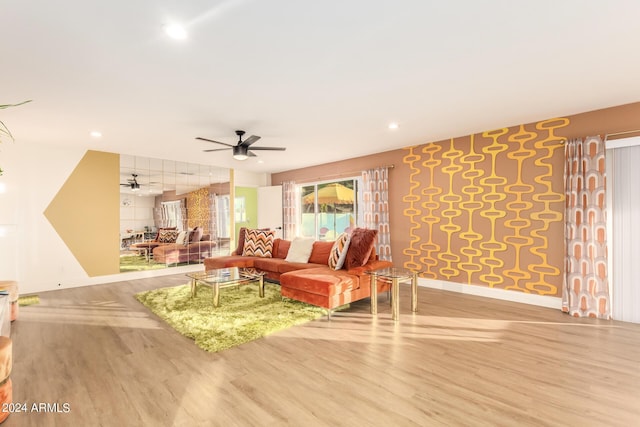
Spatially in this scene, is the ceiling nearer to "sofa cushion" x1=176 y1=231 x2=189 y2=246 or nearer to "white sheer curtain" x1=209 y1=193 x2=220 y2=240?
"sofa cushion" x1=176 y1=231 x2=189 y2=246

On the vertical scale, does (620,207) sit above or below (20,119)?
below

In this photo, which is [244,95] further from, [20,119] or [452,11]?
[20,119]

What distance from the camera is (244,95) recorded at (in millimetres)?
3195

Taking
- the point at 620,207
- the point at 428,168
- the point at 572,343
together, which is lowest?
the point at 572,343

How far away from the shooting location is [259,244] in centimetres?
576

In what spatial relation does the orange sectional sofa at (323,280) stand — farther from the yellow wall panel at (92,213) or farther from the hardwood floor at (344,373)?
the yellow wall panel at (92,213)

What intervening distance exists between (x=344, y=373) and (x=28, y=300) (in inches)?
199

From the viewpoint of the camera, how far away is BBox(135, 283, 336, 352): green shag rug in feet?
10.00

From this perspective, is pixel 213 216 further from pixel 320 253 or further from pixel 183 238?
pixel 320 253

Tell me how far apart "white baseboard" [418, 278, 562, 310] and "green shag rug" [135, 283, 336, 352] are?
7.79 ft

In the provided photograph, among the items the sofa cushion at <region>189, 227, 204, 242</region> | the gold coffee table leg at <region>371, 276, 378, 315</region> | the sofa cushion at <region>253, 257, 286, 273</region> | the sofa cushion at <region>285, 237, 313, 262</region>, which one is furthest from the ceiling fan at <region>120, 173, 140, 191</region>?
the gold coffee table leg at <region>371, 276, 378, 315</region>

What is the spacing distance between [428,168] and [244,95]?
139 inches

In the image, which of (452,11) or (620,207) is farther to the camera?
(620,207)

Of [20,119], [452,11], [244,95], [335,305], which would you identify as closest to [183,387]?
[335,305]
